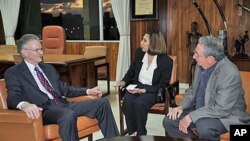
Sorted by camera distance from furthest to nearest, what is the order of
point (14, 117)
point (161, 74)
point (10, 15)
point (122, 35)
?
1. point (10, 15)
2. point (122, 35)
3. point (161, 74)
4. point (14, 117)

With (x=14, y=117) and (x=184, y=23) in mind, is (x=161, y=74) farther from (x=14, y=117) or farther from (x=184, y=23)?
(x=184, y=23)

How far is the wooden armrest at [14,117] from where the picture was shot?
2273 mm

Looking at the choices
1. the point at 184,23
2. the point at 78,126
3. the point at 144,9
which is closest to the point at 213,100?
the point at 78,126

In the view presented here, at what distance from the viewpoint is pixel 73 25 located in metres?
6.79

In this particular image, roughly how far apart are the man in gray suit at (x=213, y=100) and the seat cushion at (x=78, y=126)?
668mm

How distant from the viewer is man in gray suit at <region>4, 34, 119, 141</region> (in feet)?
8.14

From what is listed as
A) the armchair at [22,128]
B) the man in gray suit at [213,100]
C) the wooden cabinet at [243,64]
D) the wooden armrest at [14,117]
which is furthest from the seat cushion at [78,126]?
the wooden cabinet at [243,64]

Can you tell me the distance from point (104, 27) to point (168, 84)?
350cm

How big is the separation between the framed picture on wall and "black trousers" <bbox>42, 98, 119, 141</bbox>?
3.18 m

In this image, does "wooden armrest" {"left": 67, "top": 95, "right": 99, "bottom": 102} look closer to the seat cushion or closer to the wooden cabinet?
the seat cushion

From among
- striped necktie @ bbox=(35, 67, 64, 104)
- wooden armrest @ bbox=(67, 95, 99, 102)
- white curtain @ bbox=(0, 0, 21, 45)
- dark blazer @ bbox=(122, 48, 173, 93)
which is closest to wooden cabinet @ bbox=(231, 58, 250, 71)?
dark blazer @ bbox=(122, 48, 173, 93)

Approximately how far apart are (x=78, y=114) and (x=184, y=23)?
10.9ft

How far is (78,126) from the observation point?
2.59 meters

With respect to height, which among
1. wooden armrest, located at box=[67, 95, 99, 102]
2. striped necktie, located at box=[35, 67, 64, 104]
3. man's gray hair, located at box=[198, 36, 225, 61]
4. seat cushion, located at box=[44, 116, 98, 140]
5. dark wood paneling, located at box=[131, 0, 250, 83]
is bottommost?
seat cushion, located at box=[44, 116, 98, 140]
